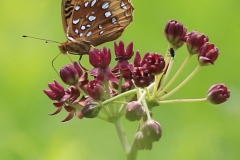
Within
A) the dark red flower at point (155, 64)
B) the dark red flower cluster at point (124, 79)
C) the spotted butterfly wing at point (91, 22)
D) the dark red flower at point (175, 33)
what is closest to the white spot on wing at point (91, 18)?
the spotted butterfly wing at point (91, 22)

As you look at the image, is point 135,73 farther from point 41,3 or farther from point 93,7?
point 41,3

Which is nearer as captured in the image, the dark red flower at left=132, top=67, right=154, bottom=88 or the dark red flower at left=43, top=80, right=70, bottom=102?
the dark red flower at left=132, top=67, right=154, bottom=88

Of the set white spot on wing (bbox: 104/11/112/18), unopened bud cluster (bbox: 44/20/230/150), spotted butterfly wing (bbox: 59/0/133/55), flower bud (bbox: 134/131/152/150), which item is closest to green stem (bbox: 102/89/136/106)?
unopened bud cluster (bbox: 44/20/230/150)

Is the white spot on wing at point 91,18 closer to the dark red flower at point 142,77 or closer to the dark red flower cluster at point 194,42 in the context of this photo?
the dark red flower cluster at point 194,42

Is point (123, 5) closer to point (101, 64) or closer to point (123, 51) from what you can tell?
point (123, 51)

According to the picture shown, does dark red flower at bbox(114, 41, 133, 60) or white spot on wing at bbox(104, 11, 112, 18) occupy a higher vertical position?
white spot on wing at bbox(104, 11, 112, 18)

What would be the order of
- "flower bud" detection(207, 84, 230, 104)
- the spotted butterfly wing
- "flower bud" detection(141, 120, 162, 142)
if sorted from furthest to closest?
the spotted butterfly wing
"flower bud" detection(207, 84, 230, 104)
"flower bud" detection(141, 120, 162, 142)

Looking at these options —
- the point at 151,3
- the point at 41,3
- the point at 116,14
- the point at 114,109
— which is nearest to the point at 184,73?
the point at 151,3

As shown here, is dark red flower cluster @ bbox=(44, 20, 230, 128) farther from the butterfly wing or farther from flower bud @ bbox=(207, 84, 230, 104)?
the butterfly wing

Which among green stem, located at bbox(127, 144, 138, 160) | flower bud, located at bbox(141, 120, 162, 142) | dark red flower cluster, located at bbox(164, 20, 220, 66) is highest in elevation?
dark red flower cluster, located at bbox(164, 20, 220, 66)
